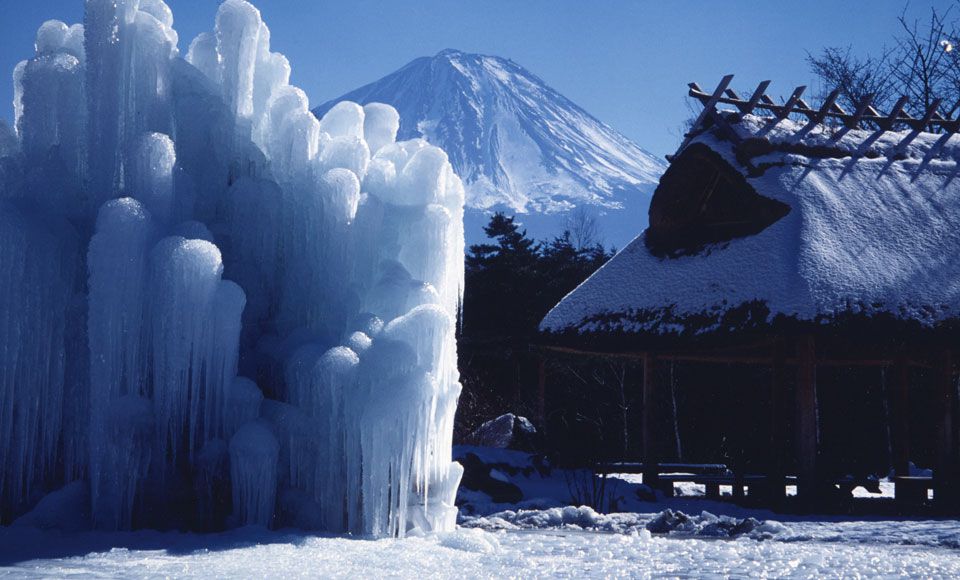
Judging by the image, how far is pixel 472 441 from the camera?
16594 millimetres

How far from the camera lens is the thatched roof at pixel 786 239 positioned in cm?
1186

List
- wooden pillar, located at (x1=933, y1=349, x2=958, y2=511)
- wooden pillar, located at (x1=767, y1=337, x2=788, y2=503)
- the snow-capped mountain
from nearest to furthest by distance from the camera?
wooden pillar, located at (x1=933, y1=349, x2=958, y2=511) → wooden pillar, located at (x1=767, y1=337, x2=788, y2=503) → the snow-capped mountain

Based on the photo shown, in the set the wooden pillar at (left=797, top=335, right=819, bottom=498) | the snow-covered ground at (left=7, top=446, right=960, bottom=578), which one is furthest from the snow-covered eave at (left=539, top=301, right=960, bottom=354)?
the snow-covered ground at (left=7, top=446, right=960, bottom=578)

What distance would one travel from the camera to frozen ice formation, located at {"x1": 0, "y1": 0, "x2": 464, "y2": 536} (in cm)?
705

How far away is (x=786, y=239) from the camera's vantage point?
12625mm

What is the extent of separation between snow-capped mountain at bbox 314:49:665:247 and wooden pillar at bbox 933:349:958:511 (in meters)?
105

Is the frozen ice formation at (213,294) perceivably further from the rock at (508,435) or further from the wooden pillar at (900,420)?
the wooden pillar at (900,420)

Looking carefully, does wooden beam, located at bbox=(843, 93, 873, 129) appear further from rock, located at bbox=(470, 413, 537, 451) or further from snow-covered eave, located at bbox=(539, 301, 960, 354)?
rock, located at bbox=(470, 413, 537, 451)

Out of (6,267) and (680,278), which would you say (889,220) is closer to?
(680,278)

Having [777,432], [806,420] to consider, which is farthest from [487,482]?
[777,432]

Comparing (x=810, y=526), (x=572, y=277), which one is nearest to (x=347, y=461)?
(x=810, y=526)

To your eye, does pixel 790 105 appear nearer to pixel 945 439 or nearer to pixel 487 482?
pixel 945 439

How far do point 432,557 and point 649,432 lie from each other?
7.84m

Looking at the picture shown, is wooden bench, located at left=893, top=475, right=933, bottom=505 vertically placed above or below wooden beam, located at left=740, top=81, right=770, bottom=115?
below
